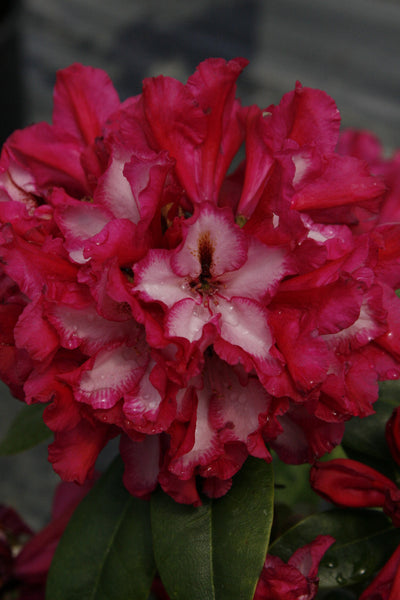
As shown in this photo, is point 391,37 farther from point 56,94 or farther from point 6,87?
point 56,94

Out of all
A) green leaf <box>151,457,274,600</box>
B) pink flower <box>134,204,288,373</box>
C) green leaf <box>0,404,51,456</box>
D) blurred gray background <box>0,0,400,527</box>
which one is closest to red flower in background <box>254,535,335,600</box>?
green leaf <box>151,457,274,600</box>

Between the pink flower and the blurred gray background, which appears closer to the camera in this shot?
the pink flower

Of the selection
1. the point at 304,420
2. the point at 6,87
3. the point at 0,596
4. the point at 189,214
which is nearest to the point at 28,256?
the point at 189,214

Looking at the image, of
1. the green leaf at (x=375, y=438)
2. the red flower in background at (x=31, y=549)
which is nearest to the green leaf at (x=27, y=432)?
the red flower in background at (x=31, y=549)

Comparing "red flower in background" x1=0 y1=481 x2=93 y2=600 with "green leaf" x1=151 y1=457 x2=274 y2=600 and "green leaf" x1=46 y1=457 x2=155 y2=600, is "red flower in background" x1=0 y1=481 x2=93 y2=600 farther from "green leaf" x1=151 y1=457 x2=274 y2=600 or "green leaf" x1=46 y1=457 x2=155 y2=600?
"green leaf" x1=151 y1=457 x2=274 y2=600

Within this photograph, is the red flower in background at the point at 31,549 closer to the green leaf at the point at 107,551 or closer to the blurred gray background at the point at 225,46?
the green leaf at the point at 107,551
